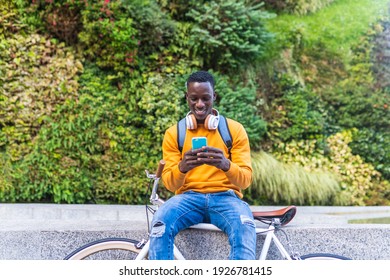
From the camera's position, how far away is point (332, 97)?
30.5 ft

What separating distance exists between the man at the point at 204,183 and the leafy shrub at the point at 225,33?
15.5 feet

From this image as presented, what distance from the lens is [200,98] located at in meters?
3.39

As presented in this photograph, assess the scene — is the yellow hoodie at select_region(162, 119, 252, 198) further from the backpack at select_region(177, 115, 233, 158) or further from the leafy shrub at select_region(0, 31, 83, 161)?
the leafy shrub at select_region(0, 31, 83, 161)

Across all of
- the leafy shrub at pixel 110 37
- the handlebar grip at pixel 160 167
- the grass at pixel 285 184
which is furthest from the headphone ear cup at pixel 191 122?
the grass at pixel 285 184

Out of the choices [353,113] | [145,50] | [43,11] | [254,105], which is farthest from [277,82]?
[43,11]

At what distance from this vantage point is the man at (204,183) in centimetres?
310

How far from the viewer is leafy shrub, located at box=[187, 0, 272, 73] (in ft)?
26.6

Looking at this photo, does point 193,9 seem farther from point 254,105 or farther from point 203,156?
point 203,156

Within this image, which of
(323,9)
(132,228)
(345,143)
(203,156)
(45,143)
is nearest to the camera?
(203,156)

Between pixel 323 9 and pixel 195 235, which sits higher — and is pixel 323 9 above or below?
above

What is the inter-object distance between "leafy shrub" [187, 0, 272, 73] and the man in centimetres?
471

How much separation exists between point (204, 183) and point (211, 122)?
1.30 ft

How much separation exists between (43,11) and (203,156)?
5633 millimetres

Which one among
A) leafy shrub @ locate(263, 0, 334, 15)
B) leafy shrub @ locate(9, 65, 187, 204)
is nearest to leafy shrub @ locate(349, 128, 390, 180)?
leafy shrub @ locate(263, 0, 334, 15)
